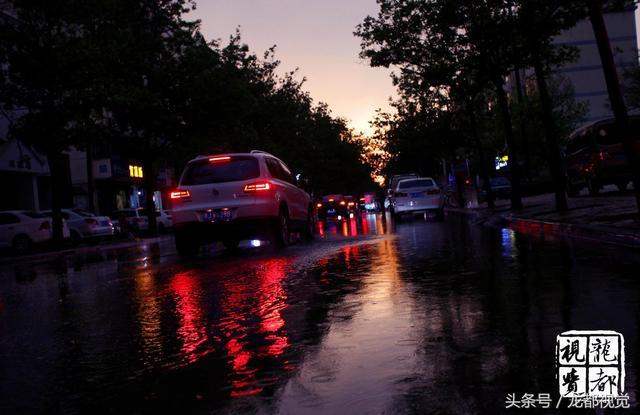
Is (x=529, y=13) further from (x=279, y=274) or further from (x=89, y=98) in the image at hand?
(x=89, y=98)

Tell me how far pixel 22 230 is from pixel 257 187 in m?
15.2

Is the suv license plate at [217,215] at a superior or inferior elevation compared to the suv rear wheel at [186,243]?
superior

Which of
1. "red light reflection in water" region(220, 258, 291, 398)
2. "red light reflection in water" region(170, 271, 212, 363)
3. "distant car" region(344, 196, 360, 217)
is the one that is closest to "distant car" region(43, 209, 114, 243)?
"red light reflection in water" region(170, 271, 212, 363)

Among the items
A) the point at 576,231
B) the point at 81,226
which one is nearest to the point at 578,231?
the point at 576,231

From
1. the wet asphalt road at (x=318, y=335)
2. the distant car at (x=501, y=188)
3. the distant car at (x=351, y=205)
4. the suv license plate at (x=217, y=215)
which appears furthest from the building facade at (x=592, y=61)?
the wet asphalt road at (x=318, y=335)

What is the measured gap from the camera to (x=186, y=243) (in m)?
15.0

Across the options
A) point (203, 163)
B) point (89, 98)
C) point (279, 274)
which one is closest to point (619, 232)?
point (279, 274)

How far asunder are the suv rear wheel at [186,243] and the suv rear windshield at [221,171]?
1.00m

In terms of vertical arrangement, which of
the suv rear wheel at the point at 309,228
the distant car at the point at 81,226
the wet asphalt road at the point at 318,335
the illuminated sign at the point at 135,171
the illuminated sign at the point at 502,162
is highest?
→ the illuminated sign at the point at 135,171

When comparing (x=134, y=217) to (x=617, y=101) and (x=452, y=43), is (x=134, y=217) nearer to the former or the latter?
(x=452, y=43)

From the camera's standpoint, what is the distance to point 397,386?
12.6 ft

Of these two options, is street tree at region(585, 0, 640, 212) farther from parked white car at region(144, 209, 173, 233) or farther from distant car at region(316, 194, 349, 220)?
distant car at region(316, 194, 349, 220)

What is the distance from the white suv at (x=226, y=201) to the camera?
46.9ft

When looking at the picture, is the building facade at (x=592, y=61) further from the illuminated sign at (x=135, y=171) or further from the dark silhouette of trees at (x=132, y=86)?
the illuminated sign at (x=135, y=171)
